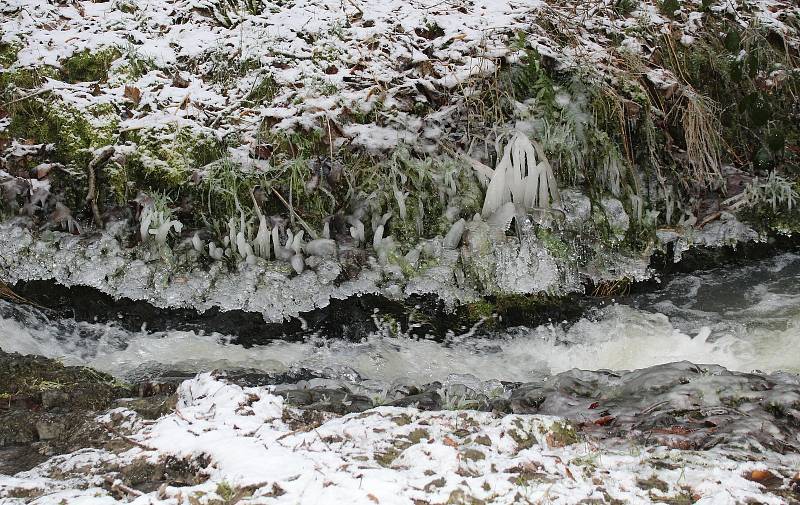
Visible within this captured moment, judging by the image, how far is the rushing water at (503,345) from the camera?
3.77m

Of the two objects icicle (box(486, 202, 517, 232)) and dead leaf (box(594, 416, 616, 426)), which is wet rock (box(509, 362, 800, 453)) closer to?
dead leaf (box(594, 416, 616, 426))

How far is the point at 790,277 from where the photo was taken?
4.37 meters

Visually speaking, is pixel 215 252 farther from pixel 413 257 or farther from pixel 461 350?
pixel 461 350

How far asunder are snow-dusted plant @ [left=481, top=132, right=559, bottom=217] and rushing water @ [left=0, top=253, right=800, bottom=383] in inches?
35.1

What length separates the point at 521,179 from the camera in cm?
422

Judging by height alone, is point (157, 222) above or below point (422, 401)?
above

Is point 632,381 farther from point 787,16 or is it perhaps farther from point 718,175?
point 787,16

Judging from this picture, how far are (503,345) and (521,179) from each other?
1186 millimetres

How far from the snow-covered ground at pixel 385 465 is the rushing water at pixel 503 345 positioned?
1.32 metres

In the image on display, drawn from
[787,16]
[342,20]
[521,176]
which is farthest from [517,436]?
[787,16]

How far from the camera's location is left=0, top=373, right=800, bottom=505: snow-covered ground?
6.29 feet

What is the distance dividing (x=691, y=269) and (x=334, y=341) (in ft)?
9.05

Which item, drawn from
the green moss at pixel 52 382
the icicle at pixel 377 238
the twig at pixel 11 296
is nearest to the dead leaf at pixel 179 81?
the twig at pixel 11 296

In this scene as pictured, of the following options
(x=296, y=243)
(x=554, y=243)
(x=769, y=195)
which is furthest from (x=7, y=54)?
(x=769, y=195)
